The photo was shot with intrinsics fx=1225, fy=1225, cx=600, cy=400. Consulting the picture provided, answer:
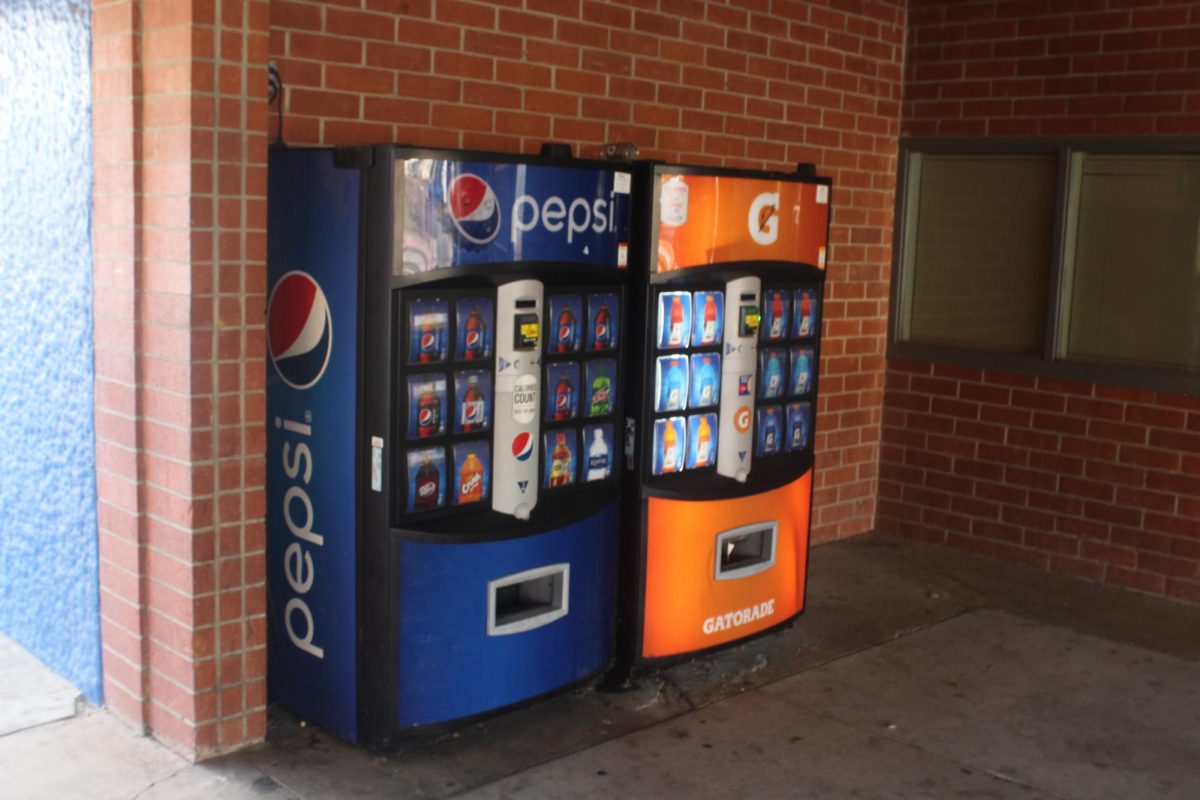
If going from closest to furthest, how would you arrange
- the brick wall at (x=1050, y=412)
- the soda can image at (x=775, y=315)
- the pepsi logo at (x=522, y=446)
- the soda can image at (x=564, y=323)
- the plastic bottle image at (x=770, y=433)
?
the pepsi logo at (x=522, y=446) < the soda can image at (x=564, y=323) < the soda can image at (x=775, y=315) < the plastic bottle image at (x=770, y=433) < the brick wall at (x=1050, y=412)

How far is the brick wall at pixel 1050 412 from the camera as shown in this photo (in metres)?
6.01

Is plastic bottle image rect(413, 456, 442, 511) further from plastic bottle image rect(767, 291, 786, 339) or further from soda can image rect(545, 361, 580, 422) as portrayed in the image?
plastic bottle image rect(767, 291, 786, 339)

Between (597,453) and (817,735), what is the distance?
127 cm

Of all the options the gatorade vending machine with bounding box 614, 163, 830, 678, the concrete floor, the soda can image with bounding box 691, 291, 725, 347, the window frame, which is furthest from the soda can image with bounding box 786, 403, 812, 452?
the window frame

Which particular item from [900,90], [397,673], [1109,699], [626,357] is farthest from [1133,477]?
[397,673]

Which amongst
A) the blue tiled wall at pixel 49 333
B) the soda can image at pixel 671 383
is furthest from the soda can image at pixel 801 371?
the blue tiled wall at pixel 49 333

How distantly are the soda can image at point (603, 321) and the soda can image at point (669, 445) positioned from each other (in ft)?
1.28

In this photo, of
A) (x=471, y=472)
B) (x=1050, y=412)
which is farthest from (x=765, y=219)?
(x=1050, y=412)

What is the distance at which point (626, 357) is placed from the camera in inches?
177

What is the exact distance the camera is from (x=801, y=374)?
5.07m

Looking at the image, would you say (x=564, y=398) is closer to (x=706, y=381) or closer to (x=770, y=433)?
(x=706, y=381)

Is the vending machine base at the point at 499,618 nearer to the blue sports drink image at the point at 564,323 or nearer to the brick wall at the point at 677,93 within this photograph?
the blue sports drink image at the point at 564,323

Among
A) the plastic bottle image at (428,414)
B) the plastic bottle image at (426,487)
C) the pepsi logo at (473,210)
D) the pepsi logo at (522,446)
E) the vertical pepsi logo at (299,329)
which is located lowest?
the plastic bottle image at (426,487)

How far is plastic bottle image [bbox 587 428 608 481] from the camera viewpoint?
4.37m
